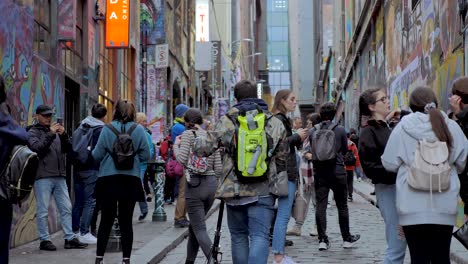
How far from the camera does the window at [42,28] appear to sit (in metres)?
12.4

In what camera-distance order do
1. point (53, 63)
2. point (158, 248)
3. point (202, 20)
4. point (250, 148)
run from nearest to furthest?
point (250, 148), point (158, 248), point (53, 63), point (202, 20)

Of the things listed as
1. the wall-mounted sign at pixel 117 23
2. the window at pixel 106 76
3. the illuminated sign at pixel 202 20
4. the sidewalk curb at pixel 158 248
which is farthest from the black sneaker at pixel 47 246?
the illuminated sign at pixel 202 20

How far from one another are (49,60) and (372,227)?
633cm

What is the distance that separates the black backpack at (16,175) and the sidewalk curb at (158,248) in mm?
4237

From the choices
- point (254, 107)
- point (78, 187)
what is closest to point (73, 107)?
point (78, 187)

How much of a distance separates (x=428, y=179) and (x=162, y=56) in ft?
70.8

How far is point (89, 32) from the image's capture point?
16500 millimetres

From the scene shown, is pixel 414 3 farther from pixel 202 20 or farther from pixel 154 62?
pixel 202 20

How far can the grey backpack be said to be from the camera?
1080 cm

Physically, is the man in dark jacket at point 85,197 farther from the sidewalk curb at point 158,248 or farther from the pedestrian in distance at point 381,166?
the pedestrian in distance at point 381,166

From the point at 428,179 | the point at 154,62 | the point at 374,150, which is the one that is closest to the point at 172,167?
the point at 374,150

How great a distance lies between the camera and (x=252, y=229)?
22.0 feet

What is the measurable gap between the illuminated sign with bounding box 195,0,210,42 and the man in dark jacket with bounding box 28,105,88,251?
118ft

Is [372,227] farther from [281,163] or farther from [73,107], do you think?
[281,163]
